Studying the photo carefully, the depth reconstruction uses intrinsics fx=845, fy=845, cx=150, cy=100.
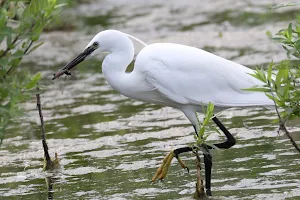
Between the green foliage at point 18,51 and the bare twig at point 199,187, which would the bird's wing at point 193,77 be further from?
the green foliage at point 18,51

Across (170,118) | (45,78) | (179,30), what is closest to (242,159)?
(170,118)

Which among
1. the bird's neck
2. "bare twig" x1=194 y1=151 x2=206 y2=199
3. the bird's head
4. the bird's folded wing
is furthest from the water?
the bird's head

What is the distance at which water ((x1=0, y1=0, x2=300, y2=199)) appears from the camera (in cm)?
756

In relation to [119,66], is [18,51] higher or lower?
higher

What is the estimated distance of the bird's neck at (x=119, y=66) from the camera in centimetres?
778

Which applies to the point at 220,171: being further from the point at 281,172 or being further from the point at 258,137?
the point at 258,137

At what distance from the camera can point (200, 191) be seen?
22.9ft

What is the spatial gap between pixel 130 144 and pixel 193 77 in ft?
6.51

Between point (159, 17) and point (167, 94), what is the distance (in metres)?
12.9

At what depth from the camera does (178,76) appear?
775 cm

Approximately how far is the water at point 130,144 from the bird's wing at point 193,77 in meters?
0.72

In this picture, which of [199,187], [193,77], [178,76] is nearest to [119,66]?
[178,76]

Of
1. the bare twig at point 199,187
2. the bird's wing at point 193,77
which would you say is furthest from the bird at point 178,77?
the bare twig at point 199,187

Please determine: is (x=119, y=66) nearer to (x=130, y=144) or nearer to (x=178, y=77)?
(x=178, y=77)
